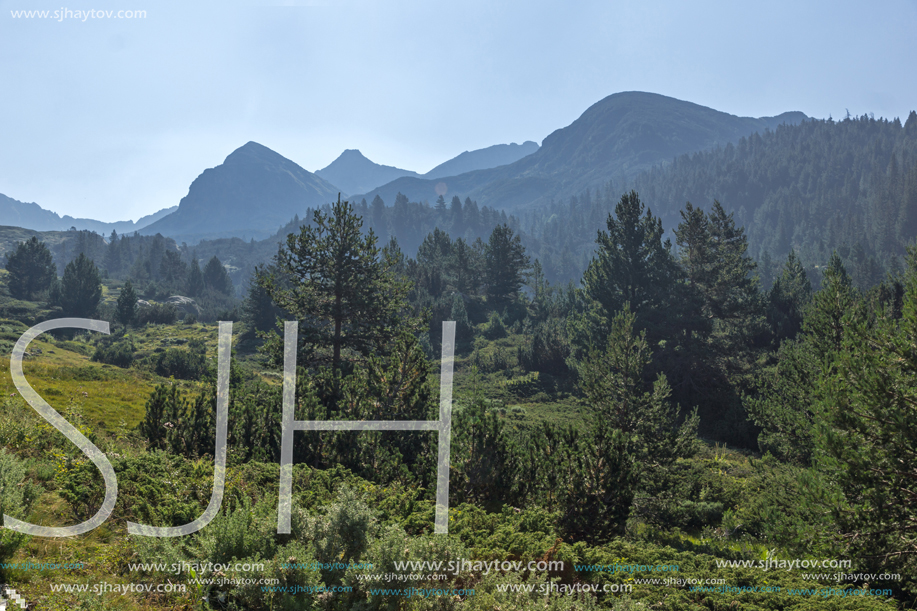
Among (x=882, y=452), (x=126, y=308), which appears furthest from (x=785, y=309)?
(x=126, y=308)

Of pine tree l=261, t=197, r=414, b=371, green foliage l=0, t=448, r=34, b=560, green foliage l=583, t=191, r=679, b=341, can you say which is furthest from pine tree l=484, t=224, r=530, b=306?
green foliage l=0, t=448, r=34, b=560

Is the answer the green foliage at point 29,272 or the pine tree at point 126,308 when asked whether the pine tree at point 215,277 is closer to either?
the green foliage at point 29,272

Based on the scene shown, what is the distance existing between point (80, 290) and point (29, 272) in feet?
47.0

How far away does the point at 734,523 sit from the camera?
1205 centimetres

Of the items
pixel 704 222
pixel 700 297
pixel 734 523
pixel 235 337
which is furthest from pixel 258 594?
pixel 235 337

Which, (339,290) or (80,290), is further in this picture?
(80,290)

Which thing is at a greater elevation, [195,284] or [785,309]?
[195,284]

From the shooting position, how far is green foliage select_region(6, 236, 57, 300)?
57969mm

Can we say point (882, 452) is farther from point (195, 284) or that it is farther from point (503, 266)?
point (195, 284)

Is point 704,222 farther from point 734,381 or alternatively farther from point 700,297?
point 734,381

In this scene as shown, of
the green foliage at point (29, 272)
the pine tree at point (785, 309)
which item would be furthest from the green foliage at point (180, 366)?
the green foliage at point (29, 272)

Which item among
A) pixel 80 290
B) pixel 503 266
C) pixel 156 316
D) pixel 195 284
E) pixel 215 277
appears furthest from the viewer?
pixel 215 277

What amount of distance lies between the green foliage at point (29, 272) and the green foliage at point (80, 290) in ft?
27.6

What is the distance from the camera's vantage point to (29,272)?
5925 centimetres
